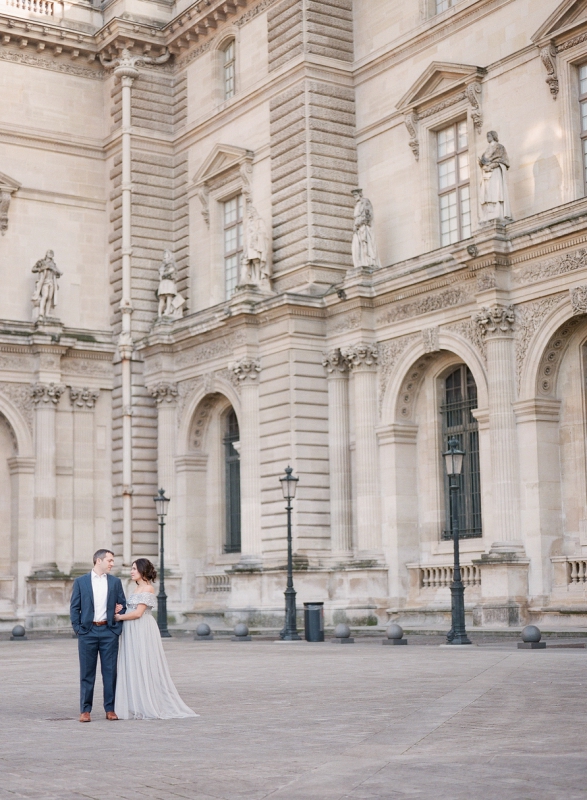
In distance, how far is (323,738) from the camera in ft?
37.8

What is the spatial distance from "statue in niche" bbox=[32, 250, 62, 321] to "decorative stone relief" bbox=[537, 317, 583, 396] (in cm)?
1859

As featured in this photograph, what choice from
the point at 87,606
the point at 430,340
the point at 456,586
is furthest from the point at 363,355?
the point at 87,606

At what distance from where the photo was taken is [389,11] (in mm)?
36094

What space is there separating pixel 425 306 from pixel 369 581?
729cm

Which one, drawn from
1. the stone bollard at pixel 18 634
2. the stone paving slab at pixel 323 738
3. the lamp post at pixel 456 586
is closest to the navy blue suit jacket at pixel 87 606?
the stone paving slab at pixel 323 738

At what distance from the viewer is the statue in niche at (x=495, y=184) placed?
1193 inches

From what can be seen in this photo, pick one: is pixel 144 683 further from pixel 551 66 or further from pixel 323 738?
pixel 551 66

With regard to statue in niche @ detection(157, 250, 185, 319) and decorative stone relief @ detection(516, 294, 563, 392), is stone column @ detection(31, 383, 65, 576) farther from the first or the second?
decorative stone relief @ detection(516, 294, 563, 392)

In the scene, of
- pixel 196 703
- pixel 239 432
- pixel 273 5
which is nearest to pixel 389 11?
pixel 273 5

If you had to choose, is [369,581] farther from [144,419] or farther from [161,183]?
[161,183]

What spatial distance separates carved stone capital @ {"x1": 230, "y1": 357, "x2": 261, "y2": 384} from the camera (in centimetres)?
3662

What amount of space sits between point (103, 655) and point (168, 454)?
2740 cm

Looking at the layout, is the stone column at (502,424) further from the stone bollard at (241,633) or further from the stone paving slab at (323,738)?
the stone paving slab at (323,738)

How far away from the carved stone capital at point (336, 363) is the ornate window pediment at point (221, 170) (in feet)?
21.8
